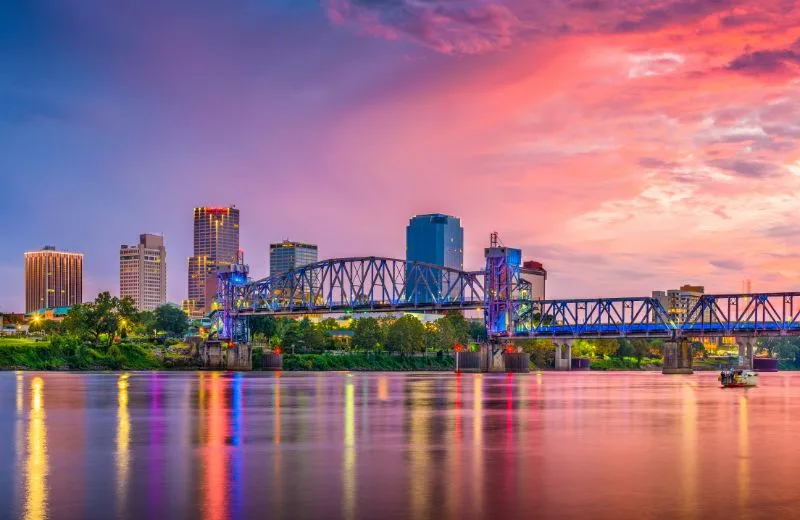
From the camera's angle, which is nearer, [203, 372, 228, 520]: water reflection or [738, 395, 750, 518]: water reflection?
[203, 372, 228, 520]: water reflection

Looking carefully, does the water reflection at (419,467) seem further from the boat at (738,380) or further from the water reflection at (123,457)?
the boat at (738,380)

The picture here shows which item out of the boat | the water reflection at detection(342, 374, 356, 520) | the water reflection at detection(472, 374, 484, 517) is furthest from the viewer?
the boat

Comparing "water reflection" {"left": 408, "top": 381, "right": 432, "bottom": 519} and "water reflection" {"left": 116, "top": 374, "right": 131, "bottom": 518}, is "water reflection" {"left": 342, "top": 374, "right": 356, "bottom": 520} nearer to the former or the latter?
"water reflection" {"left": 408, "top": 381, "right": 432, "bottom": 519}

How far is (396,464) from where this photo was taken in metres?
33.8

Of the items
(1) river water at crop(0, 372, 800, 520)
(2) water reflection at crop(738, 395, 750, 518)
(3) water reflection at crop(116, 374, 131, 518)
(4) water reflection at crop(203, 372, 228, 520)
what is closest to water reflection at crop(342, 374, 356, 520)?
(1) river water at crop(0, 372, 800, 520)

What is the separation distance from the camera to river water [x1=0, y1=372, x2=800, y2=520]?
2547 centimetres

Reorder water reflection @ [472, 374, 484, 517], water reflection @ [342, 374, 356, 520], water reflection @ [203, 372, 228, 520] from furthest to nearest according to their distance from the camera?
water reflection @ [472, 374, 484, 517], water reflection @ [342, 374, 356, 520], water reflection @ [203, 372, 228, 520]

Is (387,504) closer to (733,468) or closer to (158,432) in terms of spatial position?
(733,468)

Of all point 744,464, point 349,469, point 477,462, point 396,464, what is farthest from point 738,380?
point 349,469

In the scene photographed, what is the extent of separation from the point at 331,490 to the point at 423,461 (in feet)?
23.8

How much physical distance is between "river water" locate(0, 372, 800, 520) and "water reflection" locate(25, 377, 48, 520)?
9 centimetres

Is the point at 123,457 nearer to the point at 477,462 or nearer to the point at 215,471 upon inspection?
the point at 215,471

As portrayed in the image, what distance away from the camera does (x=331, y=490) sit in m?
28.1

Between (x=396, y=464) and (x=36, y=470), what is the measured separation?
12.0 metres
